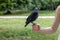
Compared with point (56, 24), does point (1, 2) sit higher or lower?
lower

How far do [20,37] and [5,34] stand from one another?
0.54 m

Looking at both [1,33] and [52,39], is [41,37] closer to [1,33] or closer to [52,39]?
[52,39]

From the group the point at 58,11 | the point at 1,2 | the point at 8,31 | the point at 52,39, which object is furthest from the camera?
the point at 1,2

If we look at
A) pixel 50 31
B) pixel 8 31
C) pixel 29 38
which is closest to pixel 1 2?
pixel 8 31

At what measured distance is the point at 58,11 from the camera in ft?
8.82

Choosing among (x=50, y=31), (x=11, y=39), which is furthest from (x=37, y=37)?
(x=50, y=31)

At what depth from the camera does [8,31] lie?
9.26 metres

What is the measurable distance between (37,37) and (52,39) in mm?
493

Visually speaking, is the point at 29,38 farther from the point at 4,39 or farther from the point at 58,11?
the point at 58,11

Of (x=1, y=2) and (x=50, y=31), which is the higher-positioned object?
(x=50, y=31)

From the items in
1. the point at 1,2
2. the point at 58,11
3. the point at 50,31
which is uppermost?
the point at 58,11

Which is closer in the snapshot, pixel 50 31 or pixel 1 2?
pixel 50 31

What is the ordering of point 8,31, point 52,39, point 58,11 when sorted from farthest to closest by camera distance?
point 8,31
point 52,39
point 58,11

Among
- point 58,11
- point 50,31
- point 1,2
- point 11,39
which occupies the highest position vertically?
point 58,11
